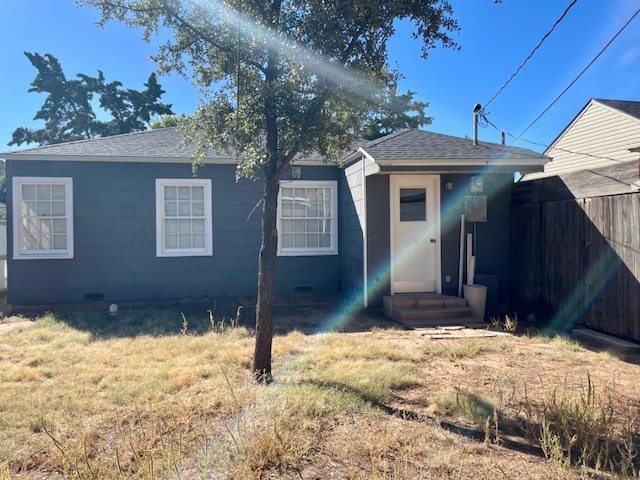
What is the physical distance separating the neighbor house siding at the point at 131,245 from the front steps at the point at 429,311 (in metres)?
2.82

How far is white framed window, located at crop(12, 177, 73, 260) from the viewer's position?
8.08 m

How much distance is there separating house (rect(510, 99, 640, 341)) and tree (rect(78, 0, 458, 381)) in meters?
3.25

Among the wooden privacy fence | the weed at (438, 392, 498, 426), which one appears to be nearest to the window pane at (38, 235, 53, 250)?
the weed at (438, 392, 498, 426)

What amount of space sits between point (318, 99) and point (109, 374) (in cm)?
355

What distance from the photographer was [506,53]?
9.57 m

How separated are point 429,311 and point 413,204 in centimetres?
205

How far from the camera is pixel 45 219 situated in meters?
8.20

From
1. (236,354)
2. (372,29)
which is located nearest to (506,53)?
(372,29)

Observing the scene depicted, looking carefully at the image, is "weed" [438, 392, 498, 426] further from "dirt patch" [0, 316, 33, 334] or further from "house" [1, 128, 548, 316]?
"dirt patch" [0, 316, 33, 334]

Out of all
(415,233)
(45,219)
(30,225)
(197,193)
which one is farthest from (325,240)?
(30,225)

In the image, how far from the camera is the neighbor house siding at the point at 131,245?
8.17m

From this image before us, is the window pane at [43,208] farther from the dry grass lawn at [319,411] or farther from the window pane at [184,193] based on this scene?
the dry grass lawn at [319,411]

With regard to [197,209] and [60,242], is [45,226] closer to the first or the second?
[60,242]

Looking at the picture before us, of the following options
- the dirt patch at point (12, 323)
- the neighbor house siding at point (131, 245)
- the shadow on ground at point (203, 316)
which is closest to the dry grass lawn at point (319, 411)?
the shadow on ground at point (203, 316)
